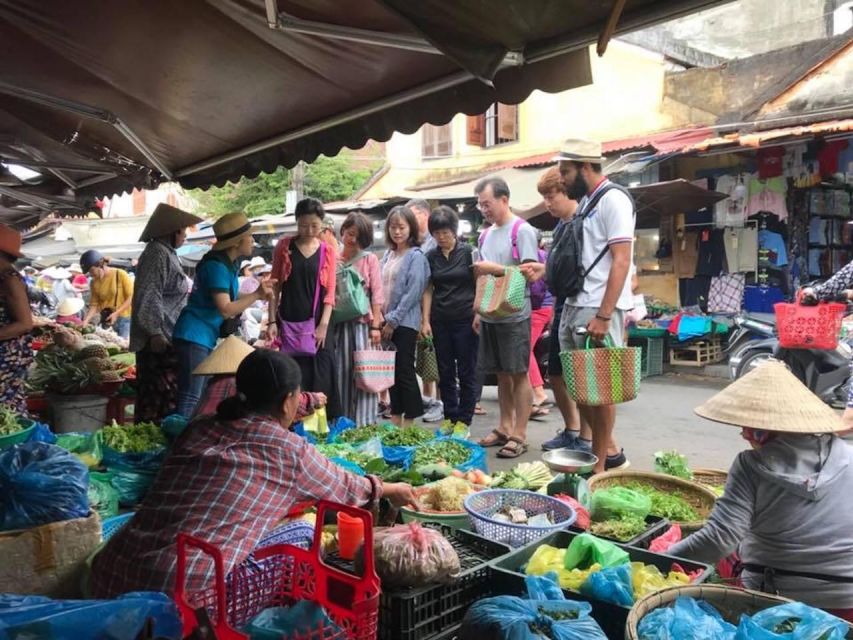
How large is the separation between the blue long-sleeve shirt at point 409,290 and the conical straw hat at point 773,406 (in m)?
3.53

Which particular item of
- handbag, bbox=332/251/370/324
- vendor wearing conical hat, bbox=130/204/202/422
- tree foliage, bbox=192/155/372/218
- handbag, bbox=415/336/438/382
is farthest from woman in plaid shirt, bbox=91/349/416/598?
tree foliage, bbox=192/155/372/218

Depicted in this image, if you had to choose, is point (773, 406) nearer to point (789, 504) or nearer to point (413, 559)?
point (789, 504)

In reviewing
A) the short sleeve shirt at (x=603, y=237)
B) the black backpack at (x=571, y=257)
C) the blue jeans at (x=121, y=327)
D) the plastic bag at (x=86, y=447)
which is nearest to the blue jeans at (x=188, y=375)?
the plastic bag at (x=86, y=447)

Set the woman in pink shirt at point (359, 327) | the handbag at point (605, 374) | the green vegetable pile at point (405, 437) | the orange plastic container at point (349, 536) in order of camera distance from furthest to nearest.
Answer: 1. the woman in pink shirt at point (359, 327)
2. the green vegetable pile at point (405, 437)
3. the handbag at point (605, 374)
4. the orange plastic container at point (349, 536)

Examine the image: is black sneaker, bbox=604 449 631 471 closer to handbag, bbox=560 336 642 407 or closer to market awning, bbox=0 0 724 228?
handbag, bbox=560 336 642 407

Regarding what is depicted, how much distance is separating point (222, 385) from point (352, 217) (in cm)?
265

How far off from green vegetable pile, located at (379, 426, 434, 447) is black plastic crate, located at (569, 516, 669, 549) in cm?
167

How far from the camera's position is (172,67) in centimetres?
370

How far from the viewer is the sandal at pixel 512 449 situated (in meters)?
5.55

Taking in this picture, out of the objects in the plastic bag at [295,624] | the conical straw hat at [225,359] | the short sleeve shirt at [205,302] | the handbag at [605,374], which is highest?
the short sleeve shirt at [205,302]

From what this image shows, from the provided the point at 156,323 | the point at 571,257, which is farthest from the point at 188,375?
the point at 571,257

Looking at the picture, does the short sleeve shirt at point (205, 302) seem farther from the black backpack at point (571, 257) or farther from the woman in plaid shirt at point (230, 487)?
the woman in plaid shirt at point (230, 487)

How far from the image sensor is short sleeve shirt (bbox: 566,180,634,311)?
173 inches

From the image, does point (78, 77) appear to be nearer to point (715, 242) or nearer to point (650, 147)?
point (650, 147)
